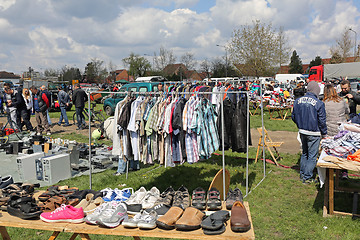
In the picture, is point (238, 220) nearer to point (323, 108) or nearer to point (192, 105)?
point (192, 105)

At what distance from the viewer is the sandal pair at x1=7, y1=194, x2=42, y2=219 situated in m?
2.92

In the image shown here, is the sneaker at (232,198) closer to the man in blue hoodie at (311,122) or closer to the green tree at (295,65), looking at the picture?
the man in blue hoodie at (311,122)

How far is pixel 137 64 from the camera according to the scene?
195ft

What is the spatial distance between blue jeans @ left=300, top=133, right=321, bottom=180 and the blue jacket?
0.13 meters

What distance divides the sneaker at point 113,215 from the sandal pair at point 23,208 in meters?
0.73

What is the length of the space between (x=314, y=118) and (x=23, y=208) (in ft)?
16.2

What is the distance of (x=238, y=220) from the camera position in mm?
2553

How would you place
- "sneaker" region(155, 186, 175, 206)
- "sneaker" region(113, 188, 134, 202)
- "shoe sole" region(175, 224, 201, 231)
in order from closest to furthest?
"shoe sole" region(175, 224, 201, 231) < "sneaker" region(155, 186, 175, 206) < "sneaker" region(113, 188, 134, 202)

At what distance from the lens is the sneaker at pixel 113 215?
269 centimetres

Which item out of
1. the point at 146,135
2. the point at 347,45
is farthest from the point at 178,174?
the point at 347,45

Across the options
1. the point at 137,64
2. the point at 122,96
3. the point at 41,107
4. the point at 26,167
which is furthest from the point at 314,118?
the point at 137,64

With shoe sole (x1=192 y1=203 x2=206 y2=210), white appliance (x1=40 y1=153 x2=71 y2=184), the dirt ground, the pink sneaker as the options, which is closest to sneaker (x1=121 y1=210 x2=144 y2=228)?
the pink sneaker

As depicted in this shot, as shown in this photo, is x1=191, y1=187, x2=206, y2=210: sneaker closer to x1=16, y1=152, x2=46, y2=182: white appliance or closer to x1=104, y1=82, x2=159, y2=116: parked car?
x1=16, y1=152, x2=46, y2=182: white appliance

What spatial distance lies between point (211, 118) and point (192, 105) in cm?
39
